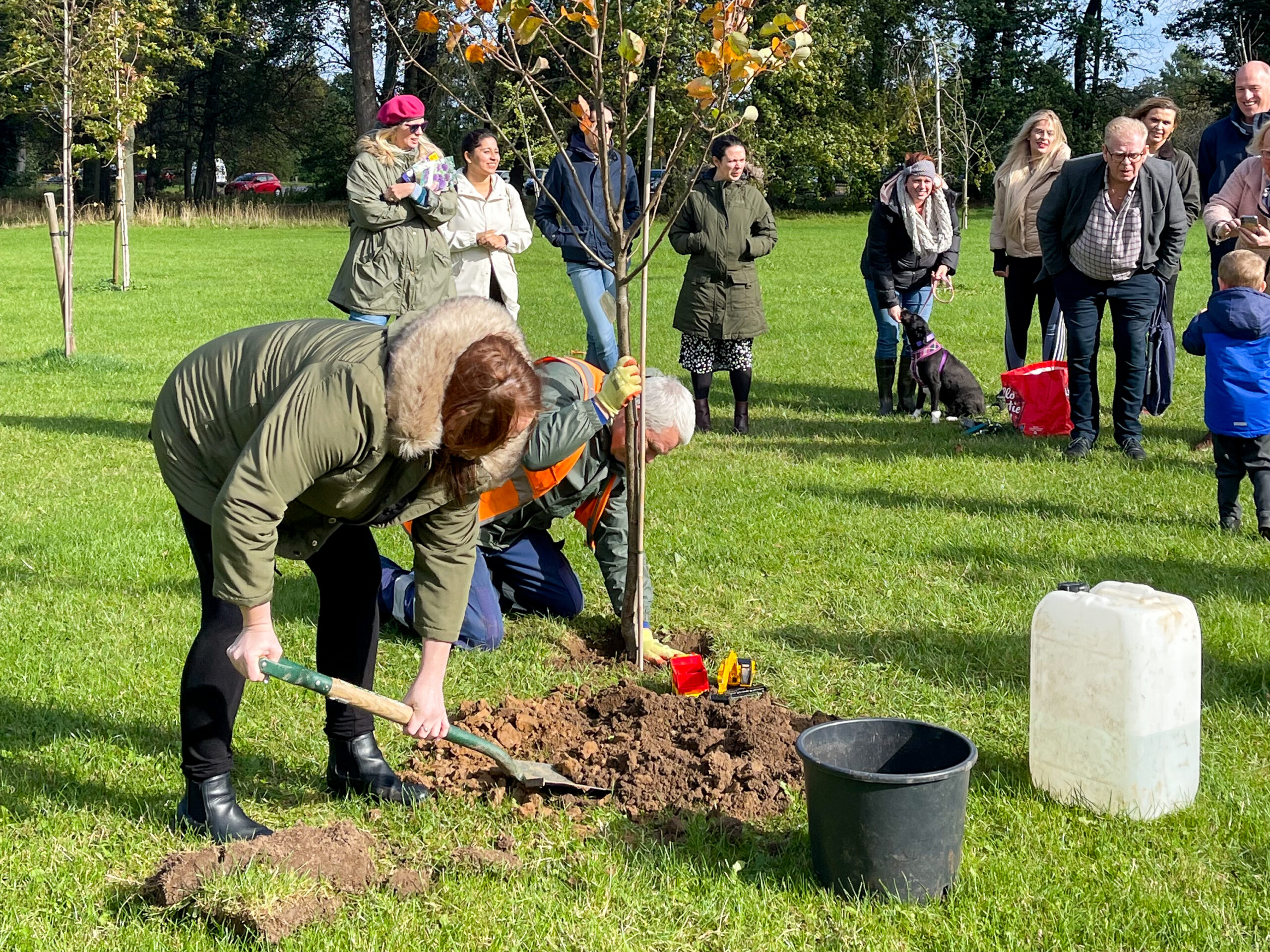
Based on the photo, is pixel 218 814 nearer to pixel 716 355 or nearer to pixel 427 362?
pixel 427 362

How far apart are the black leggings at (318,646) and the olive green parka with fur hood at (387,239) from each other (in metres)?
4.44

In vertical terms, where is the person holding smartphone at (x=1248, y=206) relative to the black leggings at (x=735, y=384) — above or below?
above

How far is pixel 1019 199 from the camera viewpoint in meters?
9.17

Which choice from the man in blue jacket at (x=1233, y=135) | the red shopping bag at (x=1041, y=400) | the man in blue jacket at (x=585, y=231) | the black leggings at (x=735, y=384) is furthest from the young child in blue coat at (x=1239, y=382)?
the man in blue jacket at (x=585, y=231)

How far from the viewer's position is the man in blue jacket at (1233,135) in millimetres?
8125

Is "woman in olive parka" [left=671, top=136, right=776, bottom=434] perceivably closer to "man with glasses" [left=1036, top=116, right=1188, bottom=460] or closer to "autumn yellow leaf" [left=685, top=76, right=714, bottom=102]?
"man with glasses" [left=1036, top=116, right=1188, bottom=460]

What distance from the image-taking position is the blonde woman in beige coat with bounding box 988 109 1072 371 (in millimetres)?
9125

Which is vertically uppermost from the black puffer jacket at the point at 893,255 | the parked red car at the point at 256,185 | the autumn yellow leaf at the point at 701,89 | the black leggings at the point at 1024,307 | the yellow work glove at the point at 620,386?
the parked red car at the point at 256,185

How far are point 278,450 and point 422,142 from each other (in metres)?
5.61

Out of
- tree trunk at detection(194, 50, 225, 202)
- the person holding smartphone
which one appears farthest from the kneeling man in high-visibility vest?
tree trunk at detection(194, 50, 225, 202)

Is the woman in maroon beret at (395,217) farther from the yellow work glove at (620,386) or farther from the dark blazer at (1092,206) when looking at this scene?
the dark blazer at (1092,206)

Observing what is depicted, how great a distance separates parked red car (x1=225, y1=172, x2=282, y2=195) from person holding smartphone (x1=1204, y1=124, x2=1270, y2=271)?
48532 millimetres

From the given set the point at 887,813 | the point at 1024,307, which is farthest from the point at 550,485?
the point at 1024,307

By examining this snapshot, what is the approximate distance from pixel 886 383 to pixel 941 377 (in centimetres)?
54
